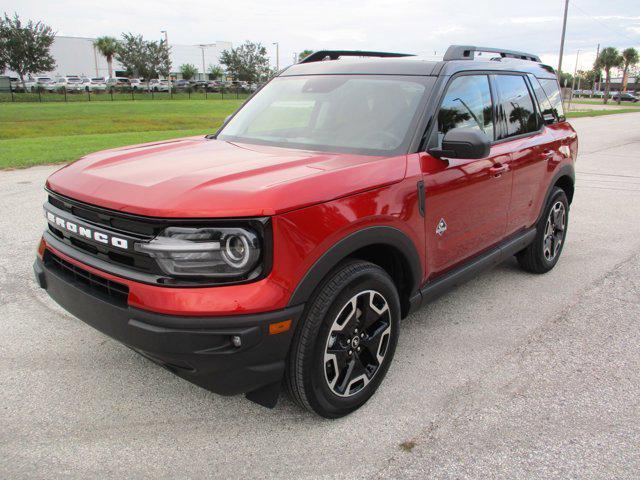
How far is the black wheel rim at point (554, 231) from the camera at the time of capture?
4949mm

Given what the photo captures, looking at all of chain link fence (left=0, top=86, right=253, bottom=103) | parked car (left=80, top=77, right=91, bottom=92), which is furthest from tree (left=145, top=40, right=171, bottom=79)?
parked car (left=80, top=77, right=91, bottom=92)

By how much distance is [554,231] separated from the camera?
5.13 metres

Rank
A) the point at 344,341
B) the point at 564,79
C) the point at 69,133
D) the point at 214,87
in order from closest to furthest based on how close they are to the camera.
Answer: the point at 344,341, the point at 69,133, the point at 564,79, the point at 214,87

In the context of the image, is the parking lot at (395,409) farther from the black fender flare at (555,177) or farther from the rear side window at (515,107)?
the rear side window at (515,107)

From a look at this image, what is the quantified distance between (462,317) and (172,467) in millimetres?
2478

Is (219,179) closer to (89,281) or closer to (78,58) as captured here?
(89,281)

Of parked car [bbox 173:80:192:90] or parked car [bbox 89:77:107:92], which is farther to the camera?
parked car [bbox 173:80:192:90]

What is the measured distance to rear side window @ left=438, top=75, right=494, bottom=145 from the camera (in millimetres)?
3404

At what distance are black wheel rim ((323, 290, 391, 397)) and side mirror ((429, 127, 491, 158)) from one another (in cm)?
93

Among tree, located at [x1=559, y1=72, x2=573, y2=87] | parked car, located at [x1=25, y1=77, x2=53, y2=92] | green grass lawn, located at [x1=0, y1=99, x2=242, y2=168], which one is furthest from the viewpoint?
parked car, located at [x1=25, y1=77, x2=53, y2=92]

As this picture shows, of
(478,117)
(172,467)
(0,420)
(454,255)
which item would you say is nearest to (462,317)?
(454,255)

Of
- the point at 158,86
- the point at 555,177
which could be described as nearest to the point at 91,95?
the point at 158,86

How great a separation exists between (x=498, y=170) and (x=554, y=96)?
180 centimetres

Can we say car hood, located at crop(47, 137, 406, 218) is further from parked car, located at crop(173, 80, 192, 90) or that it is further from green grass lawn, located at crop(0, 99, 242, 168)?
parked car, located at crop(173, 80, 192, 90)
